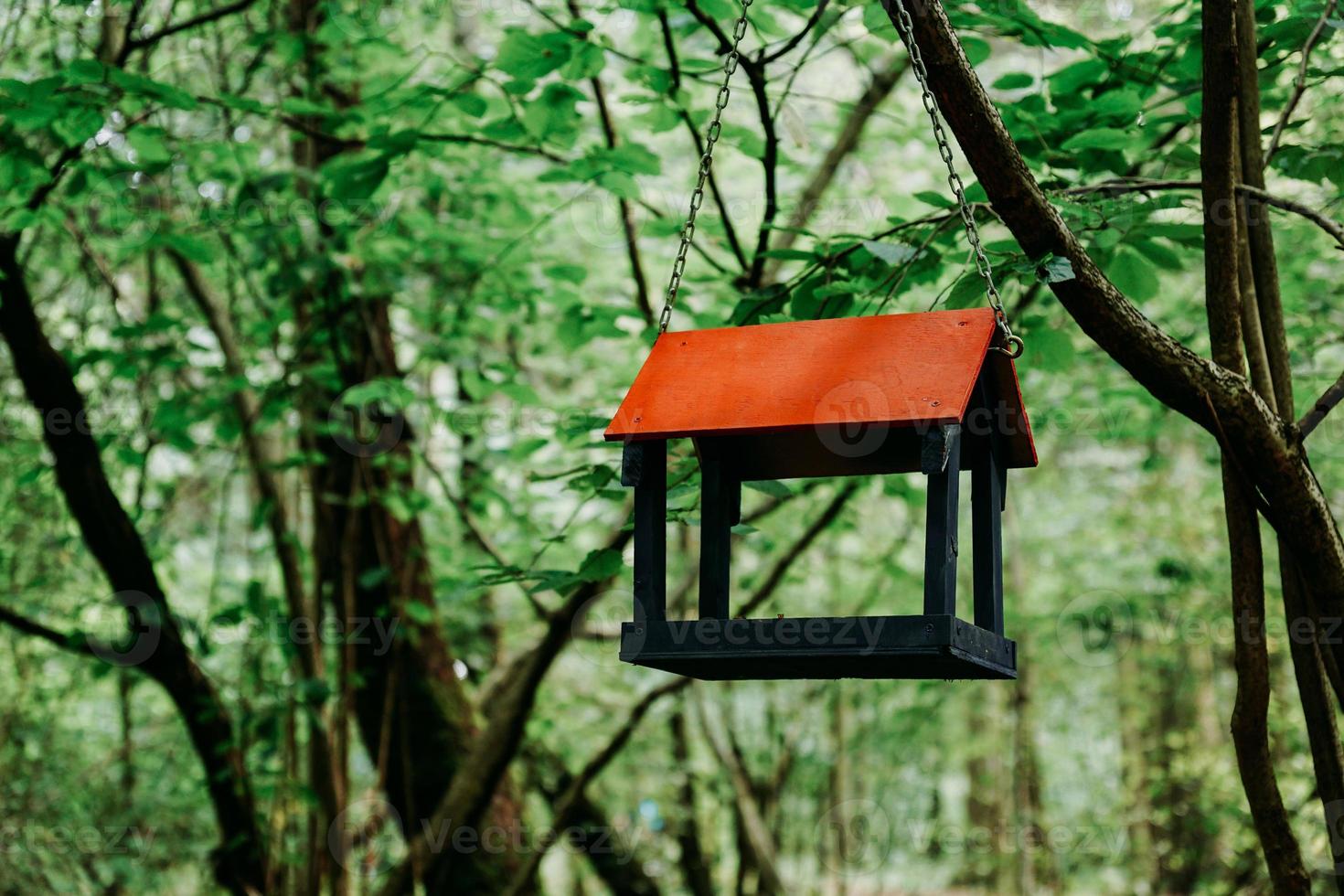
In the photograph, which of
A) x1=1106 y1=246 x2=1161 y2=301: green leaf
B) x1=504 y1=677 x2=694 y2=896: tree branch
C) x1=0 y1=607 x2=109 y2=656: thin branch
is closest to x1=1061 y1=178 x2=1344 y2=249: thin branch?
x1=1106 y1=246 x2=1161 y2=301: green leaf

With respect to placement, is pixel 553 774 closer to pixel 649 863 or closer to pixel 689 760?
pixel 689 760

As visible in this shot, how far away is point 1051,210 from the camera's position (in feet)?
6.13

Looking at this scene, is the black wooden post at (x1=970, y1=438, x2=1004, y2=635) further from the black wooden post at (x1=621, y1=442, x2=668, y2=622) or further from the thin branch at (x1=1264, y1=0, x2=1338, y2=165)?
the thin branch at (x1=1264, y1=0, x2=1338, y2=165)

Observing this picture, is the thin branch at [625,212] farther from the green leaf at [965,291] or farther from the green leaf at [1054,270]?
the green leaf at [1054,270]

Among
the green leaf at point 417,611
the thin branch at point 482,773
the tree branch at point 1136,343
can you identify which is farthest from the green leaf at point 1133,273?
the green leaf at point 417,611

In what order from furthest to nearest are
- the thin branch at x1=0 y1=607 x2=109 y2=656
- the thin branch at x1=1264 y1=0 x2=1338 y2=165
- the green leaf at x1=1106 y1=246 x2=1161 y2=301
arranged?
the thin branch at x1=0 y1=607 x2=109 y2=656 → the green leaf at x1=1106 y1=246 x2=1161 y2=301 → the thin branch at x1=1264 y1=0 x2=1338 y2=165

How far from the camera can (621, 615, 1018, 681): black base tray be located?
1556mm

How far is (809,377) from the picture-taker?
Answer: 1729 mm

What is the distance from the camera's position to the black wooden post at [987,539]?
1917 mm

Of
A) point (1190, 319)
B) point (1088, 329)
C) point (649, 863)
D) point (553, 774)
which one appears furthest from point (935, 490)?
point (649, 863)

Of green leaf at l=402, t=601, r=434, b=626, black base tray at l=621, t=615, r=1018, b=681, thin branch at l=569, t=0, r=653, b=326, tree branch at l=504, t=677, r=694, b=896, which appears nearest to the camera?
black base tray at l=621, t=615, r=1018, b=681

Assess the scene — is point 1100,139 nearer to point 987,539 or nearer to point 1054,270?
point 1054,270

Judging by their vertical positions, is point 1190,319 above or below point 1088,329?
above

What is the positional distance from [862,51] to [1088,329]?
252 centimetres
